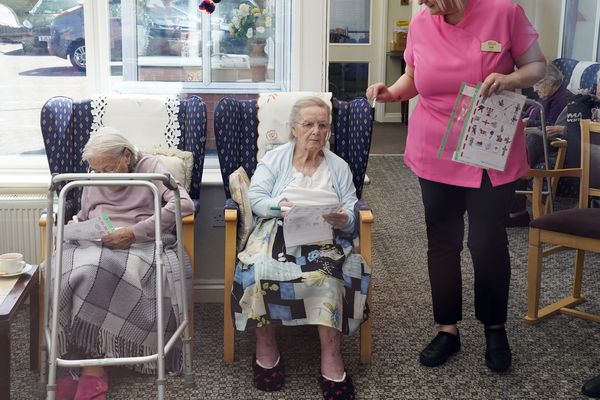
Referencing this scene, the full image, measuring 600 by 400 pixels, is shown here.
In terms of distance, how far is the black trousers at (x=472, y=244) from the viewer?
2531mm

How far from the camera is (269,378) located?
8.47ft

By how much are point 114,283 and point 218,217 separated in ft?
2.79

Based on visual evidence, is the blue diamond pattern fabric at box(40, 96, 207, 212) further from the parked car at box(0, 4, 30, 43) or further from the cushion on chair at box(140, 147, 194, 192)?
the parked car at box(0, 4, 30, 43)

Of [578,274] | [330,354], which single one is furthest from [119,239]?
[578,274]

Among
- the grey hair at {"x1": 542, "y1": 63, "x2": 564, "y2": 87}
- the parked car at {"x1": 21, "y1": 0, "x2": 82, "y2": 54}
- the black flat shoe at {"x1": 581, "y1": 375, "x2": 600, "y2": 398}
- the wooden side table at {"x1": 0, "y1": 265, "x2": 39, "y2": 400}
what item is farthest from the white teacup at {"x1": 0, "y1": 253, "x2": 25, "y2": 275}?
the grey hair at {"x1": 542, "y1": 63, "x2": 564, "y2": 87}

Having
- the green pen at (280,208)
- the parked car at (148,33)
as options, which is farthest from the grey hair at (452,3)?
the parked car at (148,33)

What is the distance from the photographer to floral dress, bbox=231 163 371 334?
253 cm

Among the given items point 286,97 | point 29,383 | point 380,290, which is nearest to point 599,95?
point 380,290

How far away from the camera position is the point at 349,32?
8.81 m

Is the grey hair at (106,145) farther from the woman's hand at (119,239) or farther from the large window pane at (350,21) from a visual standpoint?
the large window pane at (350,21)

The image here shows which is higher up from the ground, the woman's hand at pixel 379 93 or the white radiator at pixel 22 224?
the woman's hand at pixel 379 93

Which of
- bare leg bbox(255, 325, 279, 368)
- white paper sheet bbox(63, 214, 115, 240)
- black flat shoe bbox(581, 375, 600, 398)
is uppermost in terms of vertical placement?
white paper sheet bbox(63, 214, 115, 240)

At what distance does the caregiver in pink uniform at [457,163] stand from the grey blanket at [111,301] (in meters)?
0.93

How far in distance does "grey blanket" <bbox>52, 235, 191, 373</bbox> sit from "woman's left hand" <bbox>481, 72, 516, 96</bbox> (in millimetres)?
1169
